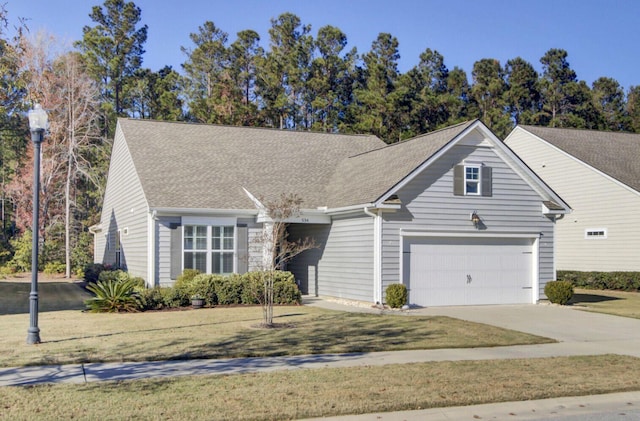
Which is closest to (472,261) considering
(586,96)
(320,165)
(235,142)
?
(320,165)

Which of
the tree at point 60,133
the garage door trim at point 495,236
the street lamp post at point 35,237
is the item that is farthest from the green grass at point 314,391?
the tree at point 60,133

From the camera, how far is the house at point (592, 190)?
2777 cm

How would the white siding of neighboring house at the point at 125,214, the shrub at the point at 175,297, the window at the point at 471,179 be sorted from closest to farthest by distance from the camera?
the shrub at the point at 175,297
the window at the point at 471,179
the white siding of neighboring house at the point at 125,214

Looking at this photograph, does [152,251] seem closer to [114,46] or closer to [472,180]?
[472,180]

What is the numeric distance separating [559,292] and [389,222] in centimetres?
582

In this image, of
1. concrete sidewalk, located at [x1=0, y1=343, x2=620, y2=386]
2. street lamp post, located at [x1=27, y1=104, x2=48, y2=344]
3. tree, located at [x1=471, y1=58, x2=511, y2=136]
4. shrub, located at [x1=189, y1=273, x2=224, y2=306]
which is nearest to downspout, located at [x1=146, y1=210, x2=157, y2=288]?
shrub, located at [x1=189, y1=273, x2=224, y2=306]

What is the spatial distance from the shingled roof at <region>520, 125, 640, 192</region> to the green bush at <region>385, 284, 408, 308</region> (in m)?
13.9

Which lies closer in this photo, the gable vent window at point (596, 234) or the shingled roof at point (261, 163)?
the shingled roof at point (261, 163)

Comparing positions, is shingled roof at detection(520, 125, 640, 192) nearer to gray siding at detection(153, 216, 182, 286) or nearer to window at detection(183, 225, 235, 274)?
window at detection(183, 225, 235, 274)

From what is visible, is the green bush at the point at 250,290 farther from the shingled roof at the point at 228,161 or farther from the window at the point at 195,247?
the shingled roof at the point at 228,161

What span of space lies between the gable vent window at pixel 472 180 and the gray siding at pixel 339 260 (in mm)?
2975

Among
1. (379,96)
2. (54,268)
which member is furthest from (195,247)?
(379,96)

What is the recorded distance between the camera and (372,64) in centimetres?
4706

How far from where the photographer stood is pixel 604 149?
3183cm
